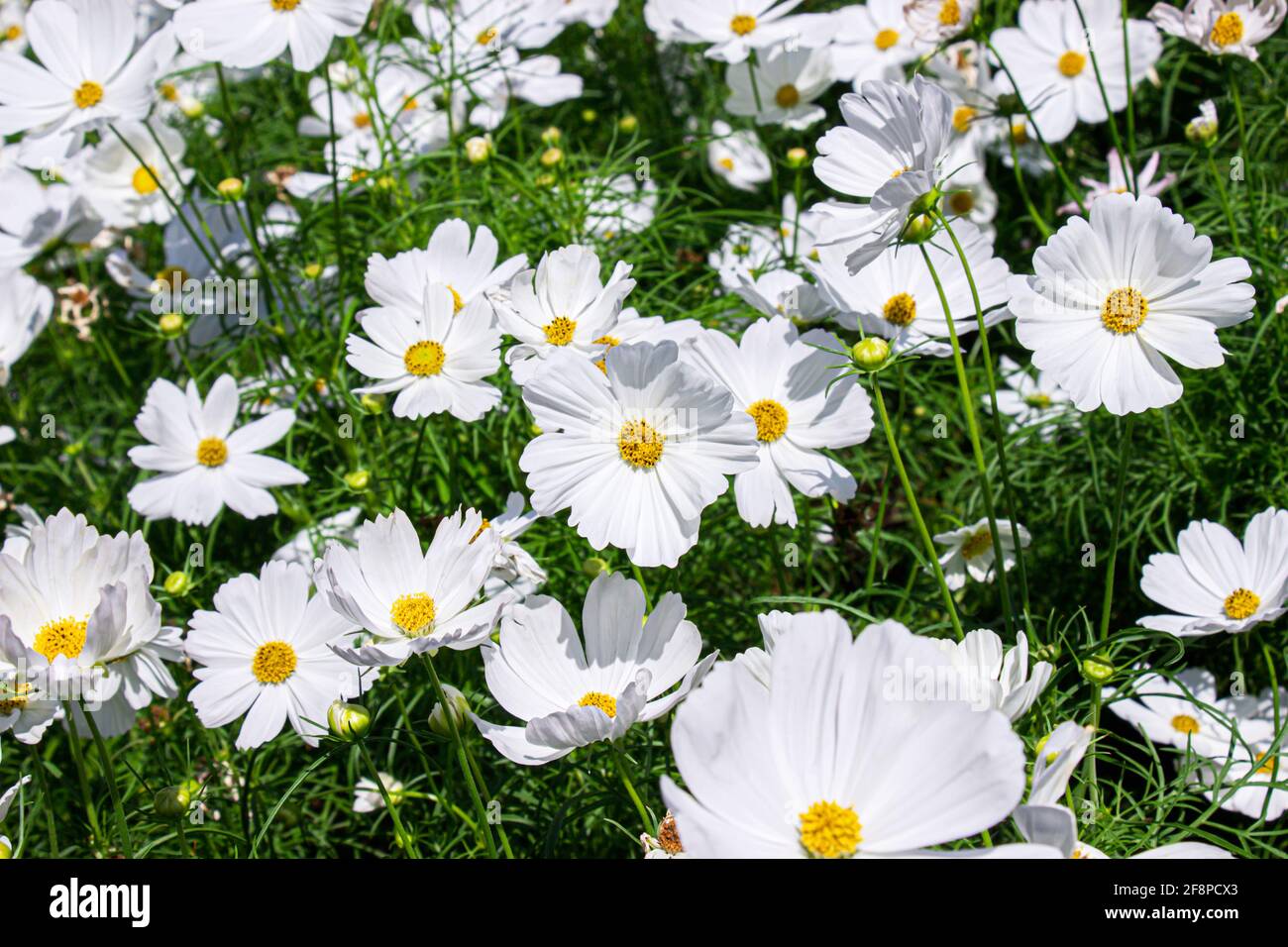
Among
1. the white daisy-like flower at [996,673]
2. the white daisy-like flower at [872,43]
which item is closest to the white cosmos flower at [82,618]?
the white daisy-like flower at [996,673]

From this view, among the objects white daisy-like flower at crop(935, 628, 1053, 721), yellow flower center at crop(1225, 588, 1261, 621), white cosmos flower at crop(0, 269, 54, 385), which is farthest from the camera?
white cosmos flower at crop(0, 269, 54, 385)

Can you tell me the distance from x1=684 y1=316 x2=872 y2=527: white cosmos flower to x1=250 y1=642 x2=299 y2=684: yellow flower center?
1.72ft

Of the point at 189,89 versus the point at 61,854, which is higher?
the point at 189,89

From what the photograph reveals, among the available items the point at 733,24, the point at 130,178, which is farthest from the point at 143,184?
the point at 733,24

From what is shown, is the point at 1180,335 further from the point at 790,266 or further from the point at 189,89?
the point at 189,89

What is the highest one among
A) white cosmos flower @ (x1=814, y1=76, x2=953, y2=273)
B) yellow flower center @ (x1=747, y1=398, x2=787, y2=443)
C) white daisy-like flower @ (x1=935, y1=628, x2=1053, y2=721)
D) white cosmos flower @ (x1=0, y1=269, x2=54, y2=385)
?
white cosmos flower @ (x1=0, y1=269, x2=54, y2=385)

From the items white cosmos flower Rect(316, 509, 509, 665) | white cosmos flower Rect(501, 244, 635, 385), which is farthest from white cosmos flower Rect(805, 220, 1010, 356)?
white cosmos flower Rect(316, 509, 509, 665)

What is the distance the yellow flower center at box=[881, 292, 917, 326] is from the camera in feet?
4.53

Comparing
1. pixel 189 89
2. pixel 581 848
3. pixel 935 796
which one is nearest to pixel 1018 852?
pixel 935 796

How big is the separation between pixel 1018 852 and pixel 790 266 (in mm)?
1202

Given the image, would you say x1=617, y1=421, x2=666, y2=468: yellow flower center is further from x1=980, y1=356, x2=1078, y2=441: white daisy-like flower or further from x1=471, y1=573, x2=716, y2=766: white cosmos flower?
x1=980, y1=356, x2=1078, y2=441: white daisy-like flower

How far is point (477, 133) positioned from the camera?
224 cm

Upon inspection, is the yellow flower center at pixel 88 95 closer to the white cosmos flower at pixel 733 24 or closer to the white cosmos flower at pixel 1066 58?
the white cosmos flower at pixel 733 24

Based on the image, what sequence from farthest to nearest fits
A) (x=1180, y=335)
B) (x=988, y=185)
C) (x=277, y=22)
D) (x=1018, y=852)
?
(x=988, y=185) < (x=277, y=22) < (x=1180, y=335) < (x=1018, y=852)
